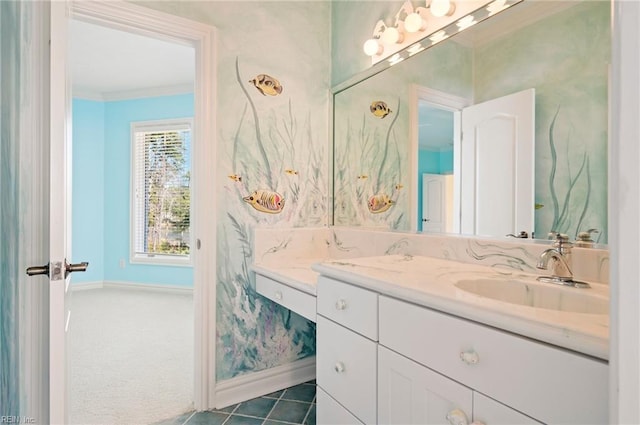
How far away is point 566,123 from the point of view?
1218 millimetres

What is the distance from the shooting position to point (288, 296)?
1.76 meters

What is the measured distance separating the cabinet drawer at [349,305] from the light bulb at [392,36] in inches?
52.2

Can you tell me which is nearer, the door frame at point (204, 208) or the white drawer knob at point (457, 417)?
the white drawer knob at point (457, 417)

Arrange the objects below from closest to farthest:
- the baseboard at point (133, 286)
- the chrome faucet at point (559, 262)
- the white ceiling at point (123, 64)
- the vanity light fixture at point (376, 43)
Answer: the chrome faucet at point (559, 262)
the vanity light fixture at point (376, 43)
the white ceiling at point (123, 64)
the baseboard at point (133, 286)

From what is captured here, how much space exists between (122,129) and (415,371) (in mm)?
5035

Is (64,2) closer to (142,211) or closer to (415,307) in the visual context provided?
(415,307)

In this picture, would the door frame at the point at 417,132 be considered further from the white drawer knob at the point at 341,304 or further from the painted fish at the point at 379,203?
the white drawer knob at the point at 341,304

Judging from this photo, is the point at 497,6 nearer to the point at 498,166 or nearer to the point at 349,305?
the point at 498,166

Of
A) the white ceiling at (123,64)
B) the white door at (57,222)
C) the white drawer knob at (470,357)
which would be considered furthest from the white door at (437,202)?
the white ceiling at (123,64)

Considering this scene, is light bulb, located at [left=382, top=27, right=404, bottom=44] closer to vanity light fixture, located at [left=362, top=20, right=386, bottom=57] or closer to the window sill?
vanity light fixture, located at [left=362, top=20, right=386, bottom=57]

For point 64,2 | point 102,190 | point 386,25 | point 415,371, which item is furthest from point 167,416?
point 102,190

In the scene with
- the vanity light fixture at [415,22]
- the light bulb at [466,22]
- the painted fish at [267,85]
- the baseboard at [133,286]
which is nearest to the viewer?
the light bulb at [466,22]

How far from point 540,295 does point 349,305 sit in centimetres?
62

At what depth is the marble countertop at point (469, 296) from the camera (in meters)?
0.68
